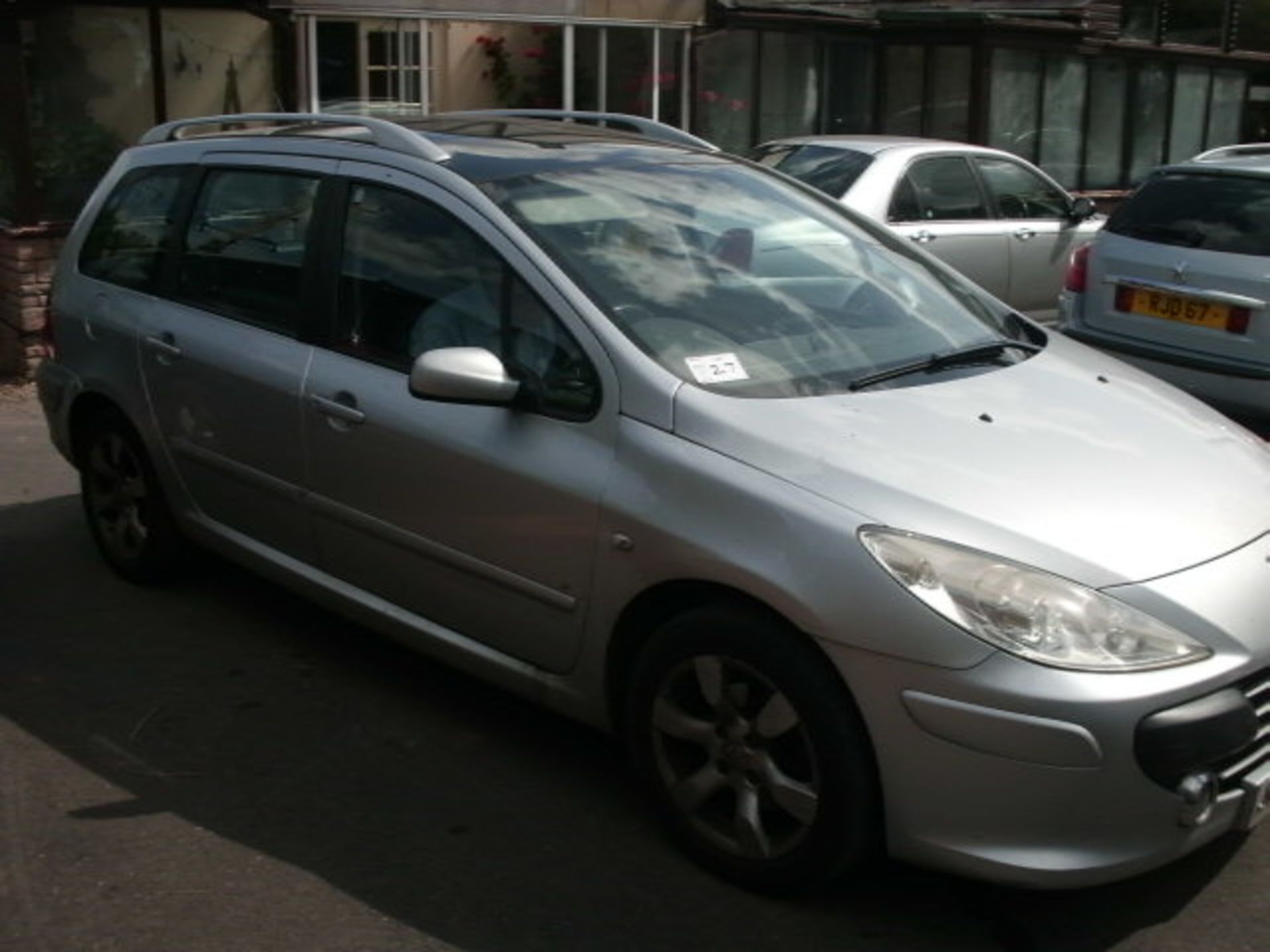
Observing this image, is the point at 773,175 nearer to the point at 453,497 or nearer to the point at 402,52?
the point at 453,497

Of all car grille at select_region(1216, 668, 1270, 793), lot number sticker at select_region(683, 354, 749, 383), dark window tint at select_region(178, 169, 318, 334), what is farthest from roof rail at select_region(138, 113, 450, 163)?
car grille at select_region(1216, 668, 1270, 793)

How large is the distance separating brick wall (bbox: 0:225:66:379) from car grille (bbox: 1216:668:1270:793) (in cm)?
785

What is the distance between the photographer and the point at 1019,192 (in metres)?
10.4

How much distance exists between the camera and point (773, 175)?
184 inches

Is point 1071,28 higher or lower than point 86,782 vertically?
higher

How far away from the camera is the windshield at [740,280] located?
11.9 feet

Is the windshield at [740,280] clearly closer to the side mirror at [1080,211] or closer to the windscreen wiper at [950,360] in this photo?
the windscreen wiper at [950,360]

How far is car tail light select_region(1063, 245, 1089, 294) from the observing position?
7.64m

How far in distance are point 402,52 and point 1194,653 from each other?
1017cm

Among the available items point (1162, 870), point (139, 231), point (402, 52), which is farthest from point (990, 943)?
point (402, 52)

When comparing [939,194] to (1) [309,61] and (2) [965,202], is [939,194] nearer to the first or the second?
(2) [965,202]

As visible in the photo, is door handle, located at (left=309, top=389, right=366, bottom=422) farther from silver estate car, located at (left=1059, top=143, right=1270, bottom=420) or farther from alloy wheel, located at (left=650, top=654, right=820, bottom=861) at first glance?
silver estate car, located at (left=1059, top=143, right=1270, bottom=420)

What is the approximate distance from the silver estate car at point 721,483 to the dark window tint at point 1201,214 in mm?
3084

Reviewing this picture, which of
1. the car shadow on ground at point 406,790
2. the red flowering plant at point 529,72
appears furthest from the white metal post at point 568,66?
the car shadow on ground at point 406,790
